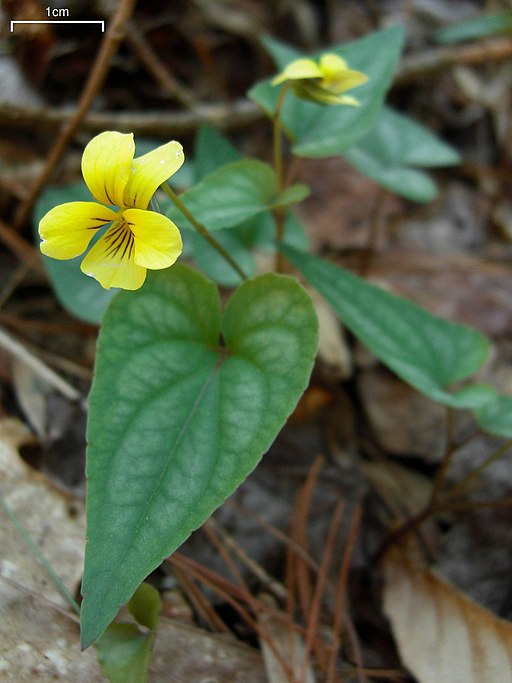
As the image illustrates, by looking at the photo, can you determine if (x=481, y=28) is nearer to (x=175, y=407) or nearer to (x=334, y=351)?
(x=334, y=351)

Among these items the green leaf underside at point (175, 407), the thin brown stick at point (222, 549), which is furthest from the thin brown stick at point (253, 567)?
the green leaf underside at point (175, 407)

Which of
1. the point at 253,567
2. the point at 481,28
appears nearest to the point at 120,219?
the point at 253,567

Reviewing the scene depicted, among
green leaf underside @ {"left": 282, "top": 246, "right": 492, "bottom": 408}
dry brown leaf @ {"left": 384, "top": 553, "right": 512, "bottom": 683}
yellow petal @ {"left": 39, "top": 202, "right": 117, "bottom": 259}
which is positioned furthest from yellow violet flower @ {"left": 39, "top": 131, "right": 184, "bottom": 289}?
dry brown leaf @ {"left": 384, "top": 553, "right": 512, "bottom": 683}

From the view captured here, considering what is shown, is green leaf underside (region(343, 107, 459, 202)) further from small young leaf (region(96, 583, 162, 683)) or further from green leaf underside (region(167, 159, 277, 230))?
small young leaf (region(96, 583, 162, 683))

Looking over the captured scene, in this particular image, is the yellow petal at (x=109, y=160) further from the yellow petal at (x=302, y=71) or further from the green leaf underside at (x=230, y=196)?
the yellow petal at (x=302, y=71)

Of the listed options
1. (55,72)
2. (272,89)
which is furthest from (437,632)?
(55,72)

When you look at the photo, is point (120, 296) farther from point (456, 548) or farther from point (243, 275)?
point (456, 548)
